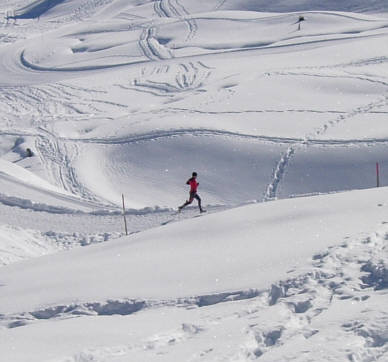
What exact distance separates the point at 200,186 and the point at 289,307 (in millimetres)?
11813

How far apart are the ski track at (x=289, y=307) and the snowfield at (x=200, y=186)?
0.03 metres

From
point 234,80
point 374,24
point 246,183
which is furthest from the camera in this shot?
point 374,24

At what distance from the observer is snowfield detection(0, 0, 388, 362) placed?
841 cm

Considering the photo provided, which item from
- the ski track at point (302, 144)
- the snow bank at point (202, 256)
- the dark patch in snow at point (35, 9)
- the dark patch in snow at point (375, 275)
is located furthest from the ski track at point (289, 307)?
the dark patch in snow at point (35, 9)

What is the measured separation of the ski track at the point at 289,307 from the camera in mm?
7672

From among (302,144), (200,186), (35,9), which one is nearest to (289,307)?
(200,186)

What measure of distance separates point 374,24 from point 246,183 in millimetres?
21925

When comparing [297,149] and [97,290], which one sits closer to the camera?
[97,290]

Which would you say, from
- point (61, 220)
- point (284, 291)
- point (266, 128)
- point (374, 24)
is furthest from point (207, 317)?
point (374, 24)

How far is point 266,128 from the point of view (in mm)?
22984

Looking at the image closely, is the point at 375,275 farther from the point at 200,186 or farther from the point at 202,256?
the point at 200,186

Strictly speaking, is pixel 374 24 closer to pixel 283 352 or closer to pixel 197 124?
pixel 197 124

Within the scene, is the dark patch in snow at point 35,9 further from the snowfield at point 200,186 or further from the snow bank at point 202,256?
the snow bank at point 202,256

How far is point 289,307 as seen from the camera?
28.1 feet
